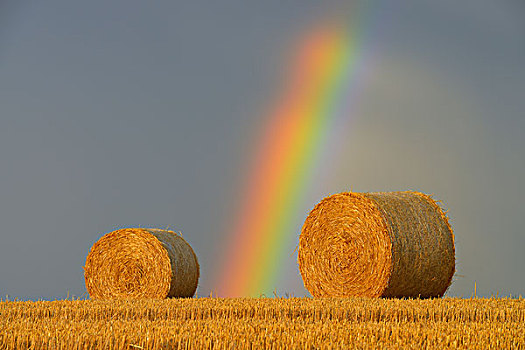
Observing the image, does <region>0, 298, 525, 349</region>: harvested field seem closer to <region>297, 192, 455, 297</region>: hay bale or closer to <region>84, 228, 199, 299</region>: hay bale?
<region>297, 192, 455, 297</region>: hay bale

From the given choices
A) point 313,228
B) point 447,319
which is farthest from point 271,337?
point 313,228

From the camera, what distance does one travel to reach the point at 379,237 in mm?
8375

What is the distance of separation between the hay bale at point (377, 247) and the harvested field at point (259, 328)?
2.29 metres

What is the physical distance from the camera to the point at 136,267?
10234 mm

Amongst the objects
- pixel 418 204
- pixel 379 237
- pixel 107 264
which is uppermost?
pixel 418 204

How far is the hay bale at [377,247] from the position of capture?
828cm

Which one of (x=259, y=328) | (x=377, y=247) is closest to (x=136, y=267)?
(x=377, y=247)

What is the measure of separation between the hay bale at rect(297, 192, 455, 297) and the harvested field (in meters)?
2.29

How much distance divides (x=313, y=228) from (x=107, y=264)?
12.9ft

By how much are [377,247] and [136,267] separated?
447cm

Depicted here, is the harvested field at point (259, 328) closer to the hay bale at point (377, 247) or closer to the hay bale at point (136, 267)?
the hay bale at point (377, 247)

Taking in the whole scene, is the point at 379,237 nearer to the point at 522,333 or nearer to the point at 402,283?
the point at 402,283

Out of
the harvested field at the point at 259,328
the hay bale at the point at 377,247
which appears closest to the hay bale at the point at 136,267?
the hay bale at the point at 377,247

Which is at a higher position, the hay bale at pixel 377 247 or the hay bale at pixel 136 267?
the hay bale at pixel 377 247
